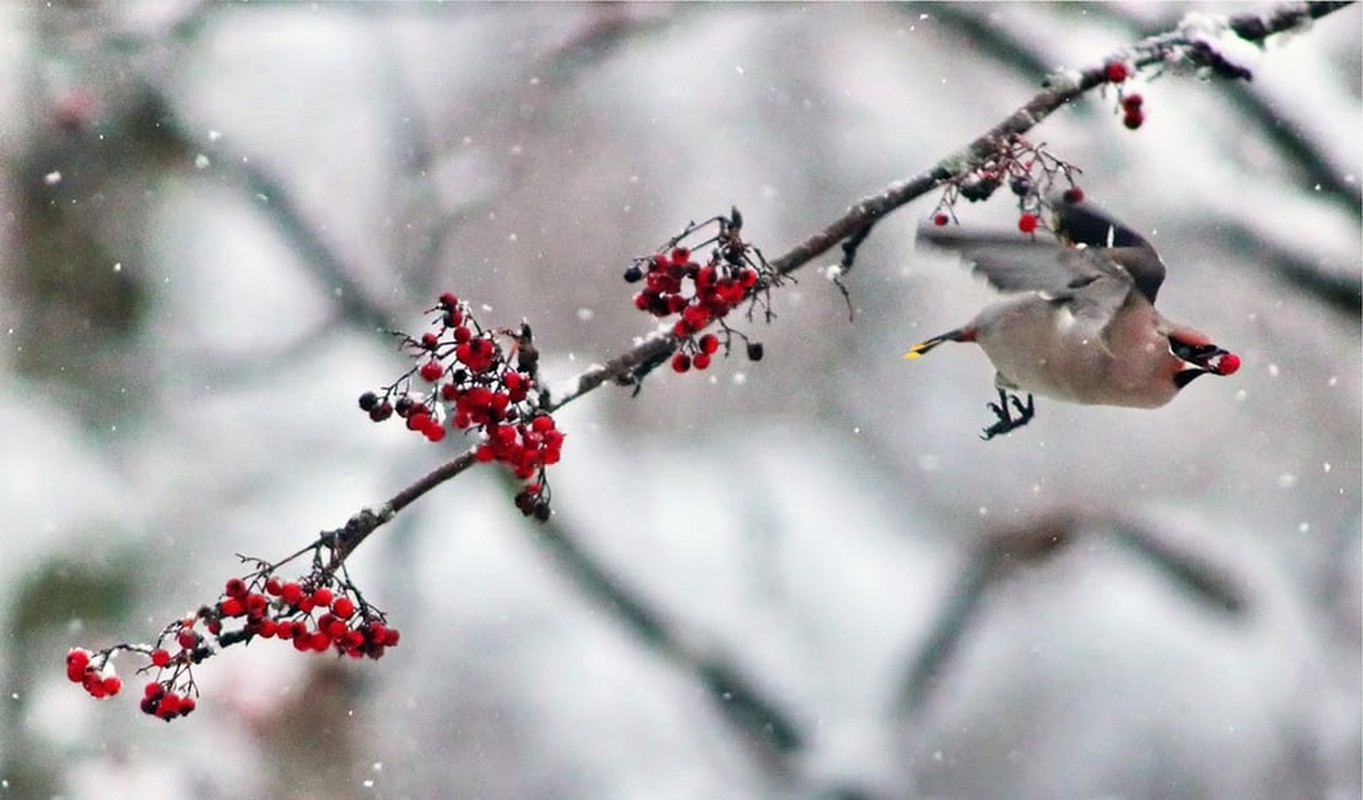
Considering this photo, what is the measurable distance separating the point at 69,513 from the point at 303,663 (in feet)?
2.93

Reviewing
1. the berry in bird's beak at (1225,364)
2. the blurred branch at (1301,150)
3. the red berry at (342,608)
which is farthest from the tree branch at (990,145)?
the blurred branch at (1301,150)

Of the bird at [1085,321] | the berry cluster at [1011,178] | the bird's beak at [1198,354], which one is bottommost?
the bird's beak at [1198,354]

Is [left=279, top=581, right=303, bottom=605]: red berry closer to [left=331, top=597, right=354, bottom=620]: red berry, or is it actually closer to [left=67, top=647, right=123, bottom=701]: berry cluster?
[left=331, top=597, right=354, bottom=620]: red berry

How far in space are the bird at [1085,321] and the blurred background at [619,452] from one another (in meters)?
2.14

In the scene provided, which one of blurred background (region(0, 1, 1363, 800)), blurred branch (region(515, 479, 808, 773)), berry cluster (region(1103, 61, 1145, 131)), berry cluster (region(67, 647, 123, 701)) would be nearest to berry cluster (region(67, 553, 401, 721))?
berry cluster (region(67, 647, 123, 701))

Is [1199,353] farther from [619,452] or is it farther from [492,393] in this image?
[619,452]

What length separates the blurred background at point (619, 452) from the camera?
4.20m

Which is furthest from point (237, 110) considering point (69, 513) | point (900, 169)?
point (900, 169)

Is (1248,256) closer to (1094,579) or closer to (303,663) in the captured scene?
(1094,579)

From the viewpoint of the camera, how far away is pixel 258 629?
132cm

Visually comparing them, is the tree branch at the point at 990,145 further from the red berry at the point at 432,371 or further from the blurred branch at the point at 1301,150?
the blurred branch at the point at 1301,150

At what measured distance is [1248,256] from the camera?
386 centimetres

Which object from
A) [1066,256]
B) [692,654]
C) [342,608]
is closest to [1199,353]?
[1066,256]

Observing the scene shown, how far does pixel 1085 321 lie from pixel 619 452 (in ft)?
8.77
